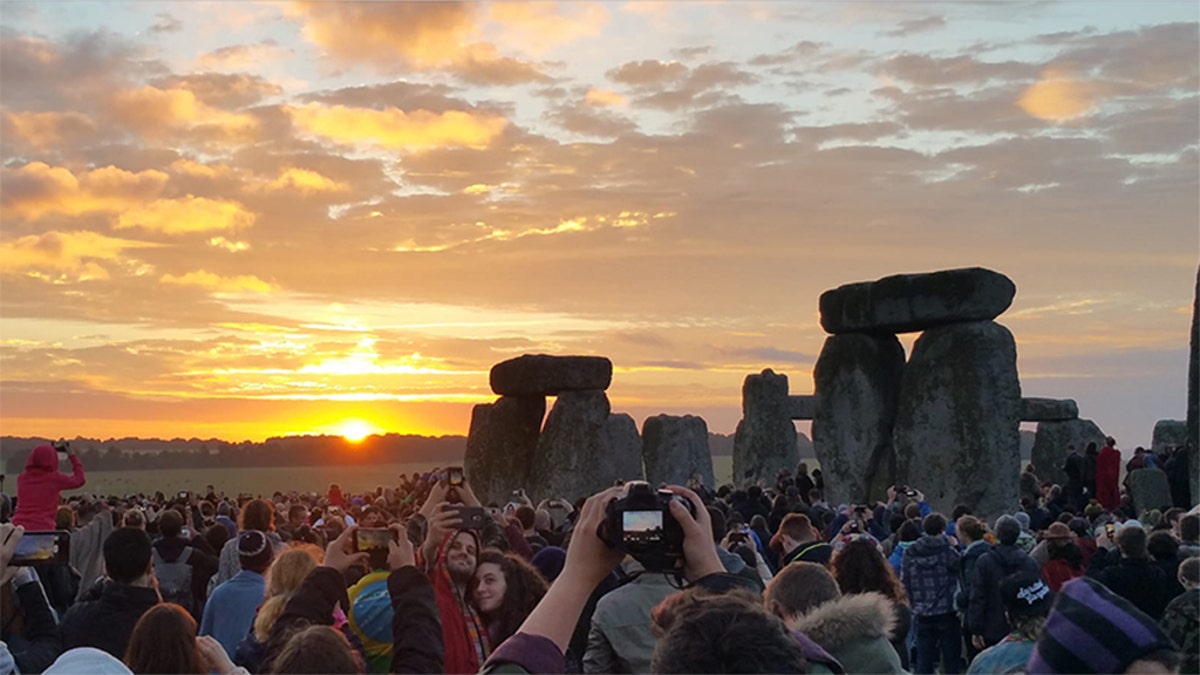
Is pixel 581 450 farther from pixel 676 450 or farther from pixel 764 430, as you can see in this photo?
pixel 676 450

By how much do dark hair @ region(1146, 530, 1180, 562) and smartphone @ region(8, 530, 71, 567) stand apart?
6566 mm

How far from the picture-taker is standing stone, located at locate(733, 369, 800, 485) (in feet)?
93.5

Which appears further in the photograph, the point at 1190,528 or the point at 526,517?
the point at 526,517

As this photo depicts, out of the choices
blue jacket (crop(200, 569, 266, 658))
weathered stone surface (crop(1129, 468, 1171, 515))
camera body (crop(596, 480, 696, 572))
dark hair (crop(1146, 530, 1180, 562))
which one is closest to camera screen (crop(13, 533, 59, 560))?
blue jacket (crop(200, 569, 266, 658))

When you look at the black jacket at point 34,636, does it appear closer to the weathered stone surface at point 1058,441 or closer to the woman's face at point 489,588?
the woman's face at point 489,588

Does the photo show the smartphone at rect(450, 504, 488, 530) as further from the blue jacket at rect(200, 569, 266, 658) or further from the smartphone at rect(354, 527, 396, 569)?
the blue jacket at rect(200, 569, 266, 658)

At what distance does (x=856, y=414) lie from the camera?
22828 millimetres

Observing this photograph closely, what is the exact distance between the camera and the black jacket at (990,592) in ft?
30.9

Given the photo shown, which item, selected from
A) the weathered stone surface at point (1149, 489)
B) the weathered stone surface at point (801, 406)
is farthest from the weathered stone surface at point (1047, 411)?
the weathered stone surface at point (1149, 489)

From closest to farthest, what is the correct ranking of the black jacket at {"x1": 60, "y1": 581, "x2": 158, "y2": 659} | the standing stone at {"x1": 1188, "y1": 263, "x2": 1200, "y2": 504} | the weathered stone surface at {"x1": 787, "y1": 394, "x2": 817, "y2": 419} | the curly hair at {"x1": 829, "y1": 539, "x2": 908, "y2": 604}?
the black jacket at {"x1": 60, "y1": 581, "x2": 158, "y2": 659} → the curly hair at {"x1": 829, "y1": 539, "x2": 908, "y2": 604} → the standing stone at {"x1": 1188, "y1": 263, "x2": 1200, "y2": 504} → the weathered stone surface at {"x1": 787, "y1": 394, "x2": 817, "y2": 419}

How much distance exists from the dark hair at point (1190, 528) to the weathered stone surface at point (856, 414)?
13.5 metres

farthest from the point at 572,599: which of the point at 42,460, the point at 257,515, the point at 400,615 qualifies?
the point at 42,460

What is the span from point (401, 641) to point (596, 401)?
22.2 meters

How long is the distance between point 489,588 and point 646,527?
2021mm
